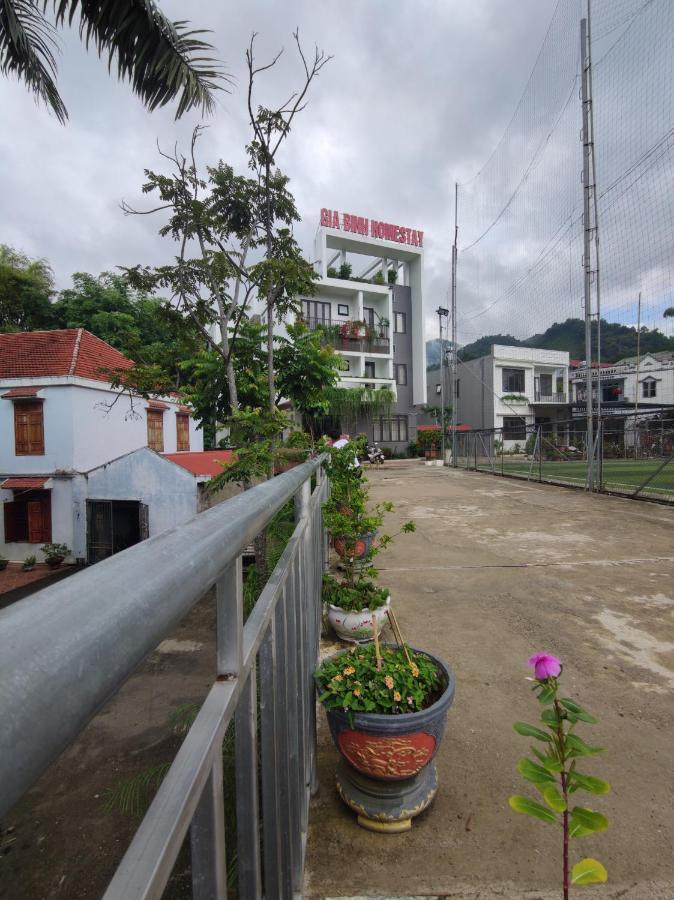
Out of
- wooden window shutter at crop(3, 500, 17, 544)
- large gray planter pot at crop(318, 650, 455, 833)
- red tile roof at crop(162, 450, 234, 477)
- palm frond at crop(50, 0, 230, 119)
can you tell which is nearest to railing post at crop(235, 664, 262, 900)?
large gray planter pot at crop(318, 650, 455, 833)

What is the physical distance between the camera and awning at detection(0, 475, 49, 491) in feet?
49.8

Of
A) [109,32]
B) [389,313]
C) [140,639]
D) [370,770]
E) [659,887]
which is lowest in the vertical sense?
[659,887]

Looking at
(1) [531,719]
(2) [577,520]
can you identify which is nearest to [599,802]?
(1) [531,719]

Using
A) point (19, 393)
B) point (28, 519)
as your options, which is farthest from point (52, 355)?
point (28, 519)

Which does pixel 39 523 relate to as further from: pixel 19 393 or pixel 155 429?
pixel 155 429

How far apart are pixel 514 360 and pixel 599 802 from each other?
30.2 m

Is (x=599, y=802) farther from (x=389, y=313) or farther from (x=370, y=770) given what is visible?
(x=389, y=313)

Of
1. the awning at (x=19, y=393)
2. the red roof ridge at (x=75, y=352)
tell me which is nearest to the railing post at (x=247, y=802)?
the red roof ridge at (x=75, y=352)

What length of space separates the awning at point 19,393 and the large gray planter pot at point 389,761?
16.5 metres

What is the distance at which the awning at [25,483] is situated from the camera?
1518cm

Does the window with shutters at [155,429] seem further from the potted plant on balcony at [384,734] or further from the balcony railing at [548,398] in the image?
the balcony railing at [548,398]

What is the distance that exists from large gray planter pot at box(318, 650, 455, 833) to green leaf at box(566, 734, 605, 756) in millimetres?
607

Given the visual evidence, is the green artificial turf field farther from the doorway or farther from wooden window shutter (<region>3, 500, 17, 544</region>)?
wooden window shutter (<region>3, 500, 17, 544</region>)

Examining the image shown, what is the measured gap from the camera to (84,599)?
0.36 metres
